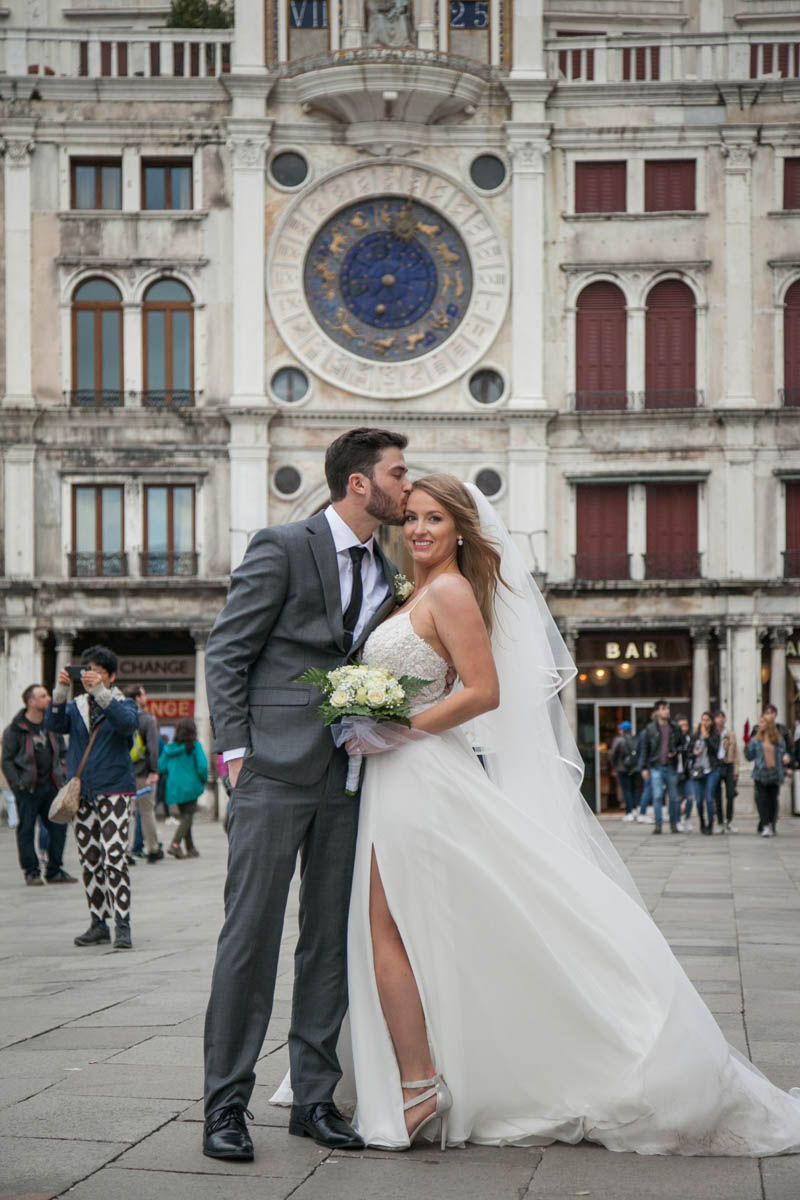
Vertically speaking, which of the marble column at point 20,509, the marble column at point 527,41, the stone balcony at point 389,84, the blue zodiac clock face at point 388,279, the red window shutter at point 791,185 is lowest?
the marble column at point 20,509

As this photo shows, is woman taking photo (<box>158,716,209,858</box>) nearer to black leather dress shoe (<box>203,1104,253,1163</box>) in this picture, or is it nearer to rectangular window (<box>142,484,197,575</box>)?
rectangular window (<box>142,484,197,575</box>)

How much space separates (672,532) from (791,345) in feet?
15.6

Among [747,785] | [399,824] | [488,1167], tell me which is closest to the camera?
[488,1167]

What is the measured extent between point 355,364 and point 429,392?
5.67 feet

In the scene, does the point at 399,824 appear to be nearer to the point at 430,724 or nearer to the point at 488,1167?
the point at 430,724

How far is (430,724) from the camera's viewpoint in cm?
557

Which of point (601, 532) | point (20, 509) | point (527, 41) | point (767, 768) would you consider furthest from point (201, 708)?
point (527, 41)

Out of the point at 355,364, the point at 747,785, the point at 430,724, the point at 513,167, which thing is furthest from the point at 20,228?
the point at 430,724

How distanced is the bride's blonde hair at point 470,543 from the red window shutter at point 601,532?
30.3m

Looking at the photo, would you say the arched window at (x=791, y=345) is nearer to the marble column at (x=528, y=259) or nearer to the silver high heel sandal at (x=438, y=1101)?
the marble column at (x=528, y=259)

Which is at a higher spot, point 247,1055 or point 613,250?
point 613,250

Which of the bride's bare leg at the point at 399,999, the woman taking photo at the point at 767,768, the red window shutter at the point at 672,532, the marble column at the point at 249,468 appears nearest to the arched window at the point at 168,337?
the marble column at the point at 249,468

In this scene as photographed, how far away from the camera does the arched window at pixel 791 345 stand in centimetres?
3612

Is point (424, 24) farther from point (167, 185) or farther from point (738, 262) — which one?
point (738, 262)
